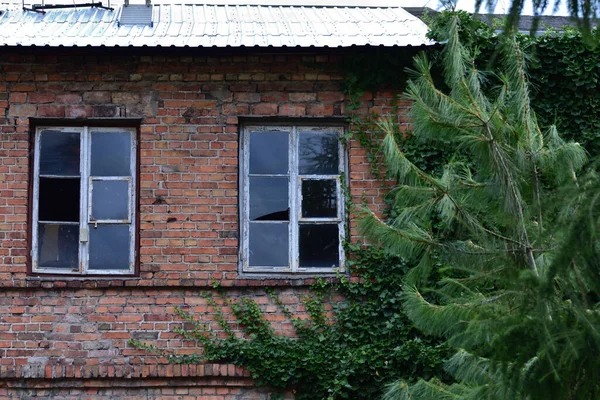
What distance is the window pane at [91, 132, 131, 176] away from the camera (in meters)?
9.46

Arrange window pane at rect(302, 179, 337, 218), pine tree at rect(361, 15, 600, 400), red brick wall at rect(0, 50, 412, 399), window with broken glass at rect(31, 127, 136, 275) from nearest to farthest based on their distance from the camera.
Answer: pine tree at rect(361, 15, 600, 400) < red brick wall at rect(0, 50, 412, 399) < window with broken glass at rect(31, 127, 136, 275) < window pane at rect(302, 179, 337, 218)

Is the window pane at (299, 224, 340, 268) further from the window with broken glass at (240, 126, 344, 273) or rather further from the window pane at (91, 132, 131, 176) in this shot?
the window pane at (91, 132, 131, 176)

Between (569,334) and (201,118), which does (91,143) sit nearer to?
(201,118)

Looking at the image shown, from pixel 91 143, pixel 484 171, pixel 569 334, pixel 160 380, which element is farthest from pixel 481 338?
pixel 91 143

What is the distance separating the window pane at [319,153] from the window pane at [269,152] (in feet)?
0.53

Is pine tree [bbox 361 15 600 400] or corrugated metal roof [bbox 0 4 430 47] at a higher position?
corrugated metal roof [bbox 0 4 430 47]

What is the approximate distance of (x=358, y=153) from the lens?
9477 millimetres

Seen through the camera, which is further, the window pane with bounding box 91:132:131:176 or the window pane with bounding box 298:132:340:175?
the window pane with bounding box 298:132:340:175

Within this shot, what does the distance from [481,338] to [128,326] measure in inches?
182

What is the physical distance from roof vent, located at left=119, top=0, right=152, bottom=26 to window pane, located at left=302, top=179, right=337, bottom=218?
7.95ft

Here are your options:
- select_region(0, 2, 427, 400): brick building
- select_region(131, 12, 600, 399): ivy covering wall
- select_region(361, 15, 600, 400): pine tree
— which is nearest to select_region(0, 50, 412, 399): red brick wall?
select_region(0, 2, 427, 400): brick building

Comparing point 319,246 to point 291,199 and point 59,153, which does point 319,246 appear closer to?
point 291,199

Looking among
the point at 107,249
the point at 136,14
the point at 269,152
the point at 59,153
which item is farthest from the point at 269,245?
the point at 136,14

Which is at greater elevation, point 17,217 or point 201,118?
point 201,118
